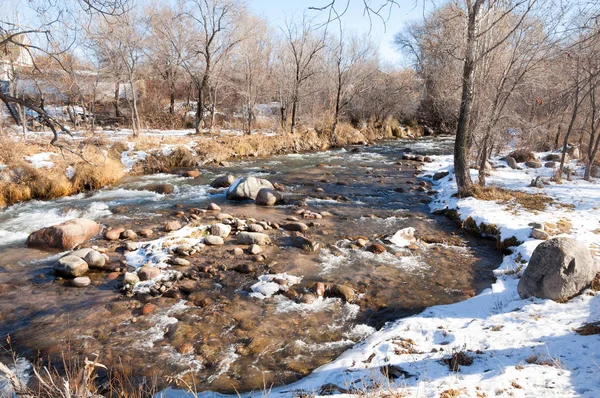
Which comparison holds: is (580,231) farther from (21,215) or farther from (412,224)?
(21,215)

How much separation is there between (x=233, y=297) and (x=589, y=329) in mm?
4498

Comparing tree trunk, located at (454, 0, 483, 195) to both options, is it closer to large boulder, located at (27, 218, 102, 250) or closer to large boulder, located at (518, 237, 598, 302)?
large boulder, located at (518, 237, 598, 302)

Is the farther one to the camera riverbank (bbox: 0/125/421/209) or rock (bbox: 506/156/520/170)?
rock (bbox: 506/156/520/170)

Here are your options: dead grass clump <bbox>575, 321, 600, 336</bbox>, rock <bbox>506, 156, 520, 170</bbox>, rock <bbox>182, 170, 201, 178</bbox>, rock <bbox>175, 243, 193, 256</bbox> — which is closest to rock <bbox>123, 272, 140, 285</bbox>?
rock <bbox>175, 243, 193, 256</bbox>

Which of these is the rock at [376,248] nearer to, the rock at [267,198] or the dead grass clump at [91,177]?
the rock at [267,198]

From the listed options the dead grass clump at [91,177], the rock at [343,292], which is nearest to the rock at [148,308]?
the rock at [343,292]

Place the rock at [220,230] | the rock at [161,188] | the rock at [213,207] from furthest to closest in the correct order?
the rock at [161,188], the rock at [213,207], the rock at [220,230]

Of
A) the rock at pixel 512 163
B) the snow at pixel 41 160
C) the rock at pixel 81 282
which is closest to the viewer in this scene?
the rock at pixel 81 282

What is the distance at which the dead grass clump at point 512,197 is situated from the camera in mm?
9586

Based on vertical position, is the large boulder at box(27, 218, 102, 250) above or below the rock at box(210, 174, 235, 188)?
below

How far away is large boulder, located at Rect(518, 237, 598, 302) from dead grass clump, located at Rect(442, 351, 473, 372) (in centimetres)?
196

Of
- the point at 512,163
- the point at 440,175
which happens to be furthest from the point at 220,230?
the point at 512,163

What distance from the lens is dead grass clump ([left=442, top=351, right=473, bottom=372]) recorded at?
339 cm

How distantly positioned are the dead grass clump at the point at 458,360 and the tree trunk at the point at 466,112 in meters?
7.88
